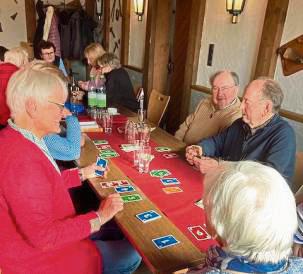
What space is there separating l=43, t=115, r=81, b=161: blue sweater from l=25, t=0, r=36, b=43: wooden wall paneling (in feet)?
17.9

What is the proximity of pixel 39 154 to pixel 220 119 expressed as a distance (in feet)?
5.46

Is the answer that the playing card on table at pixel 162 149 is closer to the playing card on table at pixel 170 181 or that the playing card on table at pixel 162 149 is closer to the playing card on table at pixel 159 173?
the playing card on table at pixel 159 173

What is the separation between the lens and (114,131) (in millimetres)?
2541

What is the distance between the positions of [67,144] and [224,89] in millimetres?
1217

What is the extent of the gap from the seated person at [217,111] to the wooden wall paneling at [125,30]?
3404 mm

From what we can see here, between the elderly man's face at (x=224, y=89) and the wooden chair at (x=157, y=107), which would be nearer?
the elderly man's face at (x=224, y=89)

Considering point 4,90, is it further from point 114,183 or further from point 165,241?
point 165,241

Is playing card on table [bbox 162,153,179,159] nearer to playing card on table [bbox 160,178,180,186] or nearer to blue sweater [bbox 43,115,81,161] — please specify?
playing card on table [bbox 160,178,180,186]

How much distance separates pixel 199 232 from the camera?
1256mm

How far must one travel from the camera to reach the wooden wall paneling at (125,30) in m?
5.54

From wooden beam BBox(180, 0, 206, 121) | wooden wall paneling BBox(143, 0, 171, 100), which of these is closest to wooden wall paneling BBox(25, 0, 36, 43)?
wooden wall paneling BBox(143, 0, 171, 100)

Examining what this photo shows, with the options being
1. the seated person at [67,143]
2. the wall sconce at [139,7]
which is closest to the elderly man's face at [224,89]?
the seated person at [67,143]

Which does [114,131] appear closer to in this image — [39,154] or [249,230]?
[39,154]

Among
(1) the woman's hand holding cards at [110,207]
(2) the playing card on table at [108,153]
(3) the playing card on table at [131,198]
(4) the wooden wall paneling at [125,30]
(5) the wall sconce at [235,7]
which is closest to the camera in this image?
A: (1) the woman's hand holding cards at [110,207]
